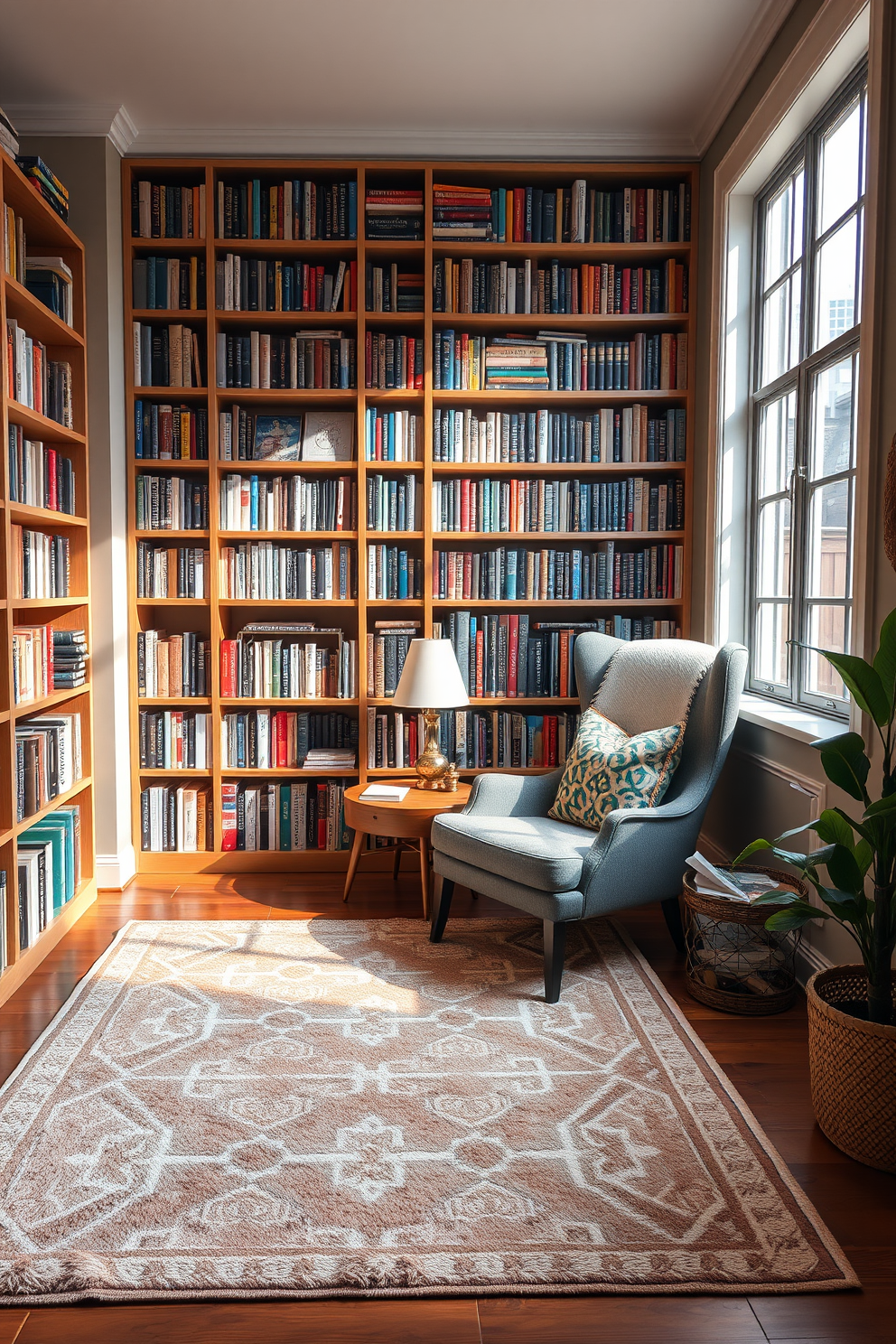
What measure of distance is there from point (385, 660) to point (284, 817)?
809mm

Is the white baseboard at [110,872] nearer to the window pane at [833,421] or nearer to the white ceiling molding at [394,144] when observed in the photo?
the white ceiling molding at [394,144]

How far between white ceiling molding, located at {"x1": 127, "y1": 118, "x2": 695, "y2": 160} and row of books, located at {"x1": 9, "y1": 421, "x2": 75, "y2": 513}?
1.40 metres

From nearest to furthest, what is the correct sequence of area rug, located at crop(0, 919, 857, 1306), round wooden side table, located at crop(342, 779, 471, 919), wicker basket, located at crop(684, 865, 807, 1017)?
area rug, located at crop(0, 919, 857, 1306), wicker basket, located at crop(684, 865, 807, 1017), round wooden side table, located at crop(342, 779, 471, 919)

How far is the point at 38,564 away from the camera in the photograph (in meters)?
3.29

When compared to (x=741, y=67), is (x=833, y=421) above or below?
below

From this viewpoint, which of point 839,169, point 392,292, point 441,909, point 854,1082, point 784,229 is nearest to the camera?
point 854,1082

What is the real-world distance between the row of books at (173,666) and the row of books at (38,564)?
44cm

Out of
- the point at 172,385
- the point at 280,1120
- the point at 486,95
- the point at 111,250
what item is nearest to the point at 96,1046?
the point at 280,1120

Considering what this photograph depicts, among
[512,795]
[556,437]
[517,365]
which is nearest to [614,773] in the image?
[512,795]

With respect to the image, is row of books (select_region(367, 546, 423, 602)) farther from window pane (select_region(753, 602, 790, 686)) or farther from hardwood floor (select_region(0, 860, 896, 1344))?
hardwood floor (select_region(0, 860, 896, 1344))

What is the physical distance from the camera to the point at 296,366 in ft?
13.0

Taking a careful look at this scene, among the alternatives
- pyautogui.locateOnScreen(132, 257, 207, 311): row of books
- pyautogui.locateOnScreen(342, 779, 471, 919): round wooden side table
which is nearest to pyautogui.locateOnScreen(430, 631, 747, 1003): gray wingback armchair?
pyautogui.locateOnScreen(342, 779, 471, 919): round wooden side table

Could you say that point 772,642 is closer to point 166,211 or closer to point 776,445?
point 776,445

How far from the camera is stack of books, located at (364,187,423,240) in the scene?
12.8 ft
